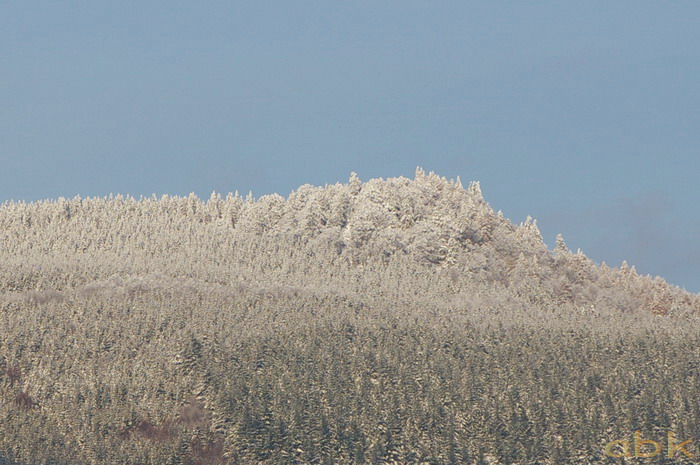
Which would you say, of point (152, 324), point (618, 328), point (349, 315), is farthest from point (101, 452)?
point (618, 328)

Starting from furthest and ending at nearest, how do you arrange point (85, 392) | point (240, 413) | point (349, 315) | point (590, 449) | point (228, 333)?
1. point (349, 315)
2. point (228, 333)
3. point (85, 392)
4. point (240, 413)
5. point (590, 449)

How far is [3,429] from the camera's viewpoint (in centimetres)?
15462

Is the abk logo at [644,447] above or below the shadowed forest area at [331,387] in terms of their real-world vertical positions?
below

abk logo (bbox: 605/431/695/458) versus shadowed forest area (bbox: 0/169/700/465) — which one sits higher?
shadowed forest area (bbox: 0/169/700/465)

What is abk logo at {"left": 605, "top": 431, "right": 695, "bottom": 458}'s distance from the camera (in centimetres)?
12329

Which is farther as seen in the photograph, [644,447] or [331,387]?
[331,387]

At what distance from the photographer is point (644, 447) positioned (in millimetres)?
124875

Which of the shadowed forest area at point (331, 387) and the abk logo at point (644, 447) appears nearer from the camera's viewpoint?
the abk logo at point (644, 447)

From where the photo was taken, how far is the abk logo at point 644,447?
12329 centimetres

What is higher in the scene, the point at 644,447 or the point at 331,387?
the point at 331,387

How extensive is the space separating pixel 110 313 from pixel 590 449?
102 m

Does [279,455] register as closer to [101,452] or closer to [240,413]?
[240,413]

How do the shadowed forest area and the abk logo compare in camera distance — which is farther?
the shadowed forest area

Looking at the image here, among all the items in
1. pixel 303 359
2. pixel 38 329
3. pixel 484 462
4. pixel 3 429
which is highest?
pixel 38 329
